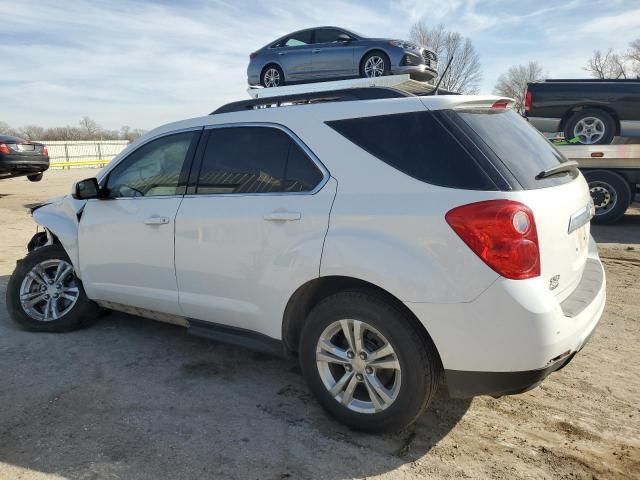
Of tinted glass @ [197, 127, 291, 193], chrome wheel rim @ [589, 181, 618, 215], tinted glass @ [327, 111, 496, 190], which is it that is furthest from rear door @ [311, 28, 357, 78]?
tinted glass @ [327, 111, 496, 190]

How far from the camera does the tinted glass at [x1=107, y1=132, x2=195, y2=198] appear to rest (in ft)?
11.9

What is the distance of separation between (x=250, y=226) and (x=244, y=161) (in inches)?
18.8

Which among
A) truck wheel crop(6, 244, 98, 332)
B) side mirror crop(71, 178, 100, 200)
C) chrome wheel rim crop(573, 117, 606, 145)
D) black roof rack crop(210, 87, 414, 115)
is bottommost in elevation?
truck wheel crop(6, 244, 98, 332)

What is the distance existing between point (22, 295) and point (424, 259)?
370cm

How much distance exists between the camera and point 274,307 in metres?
3.05

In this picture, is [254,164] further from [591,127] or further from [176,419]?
[591,127]

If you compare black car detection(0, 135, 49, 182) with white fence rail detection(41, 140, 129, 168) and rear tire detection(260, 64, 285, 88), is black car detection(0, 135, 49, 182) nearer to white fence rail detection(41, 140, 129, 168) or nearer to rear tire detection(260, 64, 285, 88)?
rear tire detection(260, 64, 285, 88)

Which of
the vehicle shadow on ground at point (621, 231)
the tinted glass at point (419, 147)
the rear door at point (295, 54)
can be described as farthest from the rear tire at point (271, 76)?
the tinted glass at point (419, 147)

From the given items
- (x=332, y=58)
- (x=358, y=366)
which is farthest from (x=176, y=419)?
(x=332, y=58)

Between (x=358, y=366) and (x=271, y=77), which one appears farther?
(x=271, y=77)

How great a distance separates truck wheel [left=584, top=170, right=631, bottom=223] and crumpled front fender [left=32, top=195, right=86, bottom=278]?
8.15 meters

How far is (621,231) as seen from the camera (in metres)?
8.76

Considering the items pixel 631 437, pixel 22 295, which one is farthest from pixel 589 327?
pixel 22 295

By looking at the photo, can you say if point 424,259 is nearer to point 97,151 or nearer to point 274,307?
point 274,307
